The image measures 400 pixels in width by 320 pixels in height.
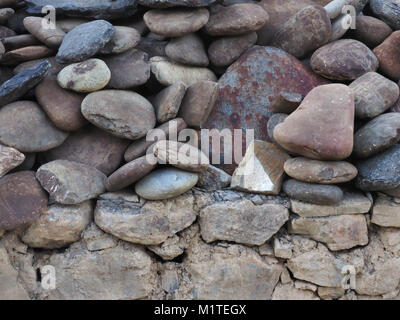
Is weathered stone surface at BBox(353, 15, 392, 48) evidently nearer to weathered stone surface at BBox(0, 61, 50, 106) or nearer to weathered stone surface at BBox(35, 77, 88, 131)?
weathered stone surface at BBox(35, 77, 88, 131)

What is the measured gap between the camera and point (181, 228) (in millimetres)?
2967

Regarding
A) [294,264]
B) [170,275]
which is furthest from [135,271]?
[294,264]

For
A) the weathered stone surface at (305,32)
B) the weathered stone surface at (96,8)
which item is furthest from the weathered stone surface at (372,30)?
the weathered stone surface at (96,8)

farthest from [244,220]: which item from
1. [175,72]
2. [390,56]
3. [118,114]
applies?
[390,56]

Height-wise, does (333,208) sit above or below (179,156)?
below

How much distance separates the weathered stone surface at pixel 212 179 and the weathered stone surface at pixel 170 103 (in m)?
0.38

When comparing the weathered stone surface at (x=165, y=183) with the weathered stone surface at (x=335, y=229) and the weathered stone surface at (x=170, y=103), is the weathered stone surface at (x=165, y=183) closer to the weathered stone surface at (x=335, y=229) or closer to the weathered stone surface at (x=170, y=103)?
the weathered stone surface at (x=170, y=103)

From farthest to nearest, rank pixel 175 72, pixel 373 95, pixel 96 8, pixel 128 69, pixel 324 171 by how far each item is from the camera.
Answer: pixel 96 8 → pixel 175 72 → pixel 128 69 → pixel 373 95 → pixel 324 171

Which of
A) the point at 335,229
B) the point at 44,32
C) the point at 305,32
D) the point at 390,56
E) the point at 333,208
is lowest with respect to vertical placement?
the point at 335,229

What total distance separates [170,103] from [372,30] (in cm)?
142

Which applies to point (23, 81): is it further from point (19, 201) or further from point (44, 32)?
point (19, 201)

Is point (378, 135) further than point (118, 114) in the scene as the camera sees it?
No

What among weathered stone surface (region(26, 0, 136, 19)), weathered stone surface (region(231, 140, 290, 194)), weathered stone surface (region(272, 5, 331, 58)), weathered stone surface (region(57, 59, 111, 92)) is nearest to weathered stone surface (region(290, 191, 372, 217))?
weathered stone surface (region(231, 140, 290, 194))

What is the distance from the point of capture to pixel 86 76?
300cm
